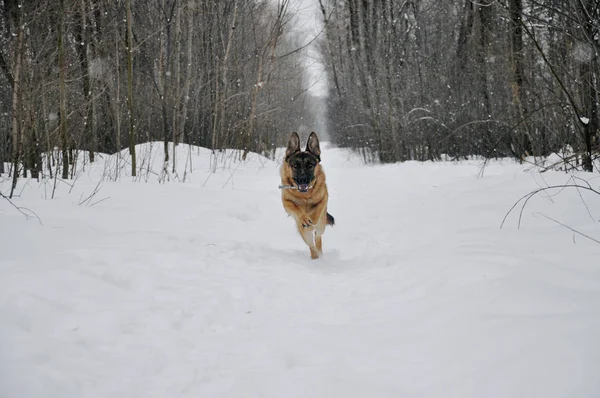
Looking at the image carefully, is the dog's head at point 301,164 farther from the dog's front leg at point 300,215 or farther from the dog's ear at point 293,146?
the dog's front leg at point 300,215

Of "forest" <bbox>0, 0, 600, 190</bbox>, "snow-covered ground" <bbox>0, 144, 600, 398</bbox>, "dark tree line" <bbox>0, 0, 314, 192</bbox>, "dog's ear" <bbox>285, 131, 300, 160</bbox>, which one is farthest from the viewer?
"forest" <bbox>0, 0, 600, 190</bbox>

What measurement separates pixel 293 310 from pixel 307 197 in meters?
1.90

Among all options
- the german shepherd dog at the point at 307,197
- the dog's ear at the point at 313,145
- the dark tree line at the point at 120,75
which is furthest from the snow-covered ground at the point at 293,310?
the dark tree line at the point at 120,75

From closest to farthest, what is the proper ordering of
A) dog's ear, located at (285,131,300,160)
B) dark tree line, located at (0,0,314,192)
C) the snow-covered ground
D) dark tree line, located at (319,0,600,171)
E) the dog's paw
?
the snow-covered ground → the dog's paw → dog's ear, located at (285,131,300,160) → dark tree line, located at (0,0,314,192) → dark tree line, located at (319,0,600,171)

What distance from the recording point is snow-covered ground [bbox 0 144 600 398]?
1512 mm

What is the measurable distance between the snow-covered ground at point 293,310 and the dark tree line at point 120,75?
2463mm

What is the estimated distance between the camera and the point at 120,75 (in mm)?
11484

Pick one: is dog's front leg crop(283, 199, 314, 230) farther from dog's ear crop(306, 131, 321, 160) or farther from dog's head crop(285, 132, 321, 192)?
dog's ear crop(306, 131, 321, 160)

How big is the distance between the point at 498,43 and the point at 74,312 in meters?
10.8

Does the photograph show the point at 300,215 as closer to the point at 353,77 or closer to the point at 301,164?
the point at 301,164

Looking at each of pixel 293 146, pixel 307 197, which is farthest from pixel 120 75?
pixel 307 197

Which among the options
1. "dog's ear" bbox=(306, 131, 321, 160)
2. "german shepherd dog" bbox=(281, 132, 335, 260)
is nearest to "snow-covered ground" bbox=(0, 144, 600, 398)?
"german shepherd dog" bbox=(281, 132, 335, 260)

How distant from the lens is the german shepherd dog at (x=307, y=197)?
4.12 meters

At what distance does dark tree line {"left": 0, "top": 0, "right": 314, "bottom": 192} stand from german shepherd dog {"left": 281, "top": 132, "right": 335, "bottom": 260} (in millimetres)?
2987
